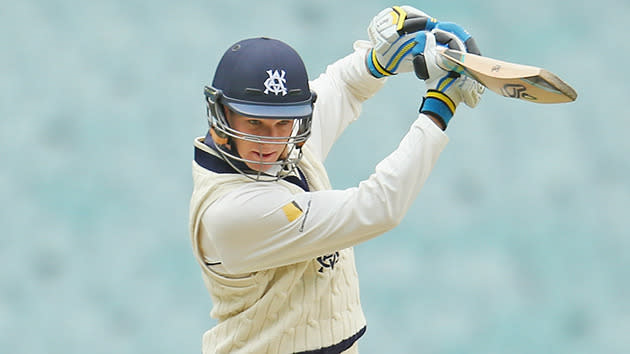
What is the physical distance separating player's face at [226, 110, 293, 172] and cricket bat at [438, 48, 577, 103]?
544 mm

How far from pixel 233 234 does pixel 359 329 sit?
0.67 m

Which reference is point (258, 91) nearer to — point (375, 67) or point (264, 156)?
point (264, 156)

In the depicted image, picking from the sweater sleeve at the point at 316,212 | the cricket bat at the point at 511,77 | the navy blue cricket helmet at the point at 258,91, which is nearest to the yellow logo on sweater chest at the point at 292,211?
the sweater sleeve at the point at 316,212

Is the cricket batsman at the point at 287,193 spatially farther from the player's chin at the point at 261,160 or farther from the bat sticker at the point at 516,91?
the bat sticker at the point at 516,91

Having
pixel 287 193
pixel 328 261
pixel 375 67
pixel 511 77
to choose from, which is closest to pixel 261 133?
pixel 287 193

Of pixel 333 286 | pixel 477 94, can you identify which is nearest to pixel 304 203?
pixel 333 286

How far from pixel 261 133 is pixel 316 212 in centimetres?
30

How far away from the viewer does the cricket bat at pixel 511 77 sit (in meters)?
3.15

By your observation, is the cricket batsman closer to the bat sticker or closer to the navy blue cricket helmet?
the navy blue cricket helmet

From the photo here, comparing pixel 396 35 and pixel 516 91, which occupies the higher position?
pixel 396 35

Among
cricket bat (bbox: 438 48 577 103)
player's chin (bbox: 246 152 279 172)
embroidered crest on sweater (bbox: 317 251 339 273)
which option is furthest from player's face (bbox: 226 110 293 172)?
cricket bat (bbox: 438 48 577 103)

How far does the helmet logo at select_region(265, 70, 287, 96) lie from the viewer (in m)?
3.38

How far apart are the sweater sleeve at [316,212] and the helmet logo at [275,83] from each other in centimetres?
30

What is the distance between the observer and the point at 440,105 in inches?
133
